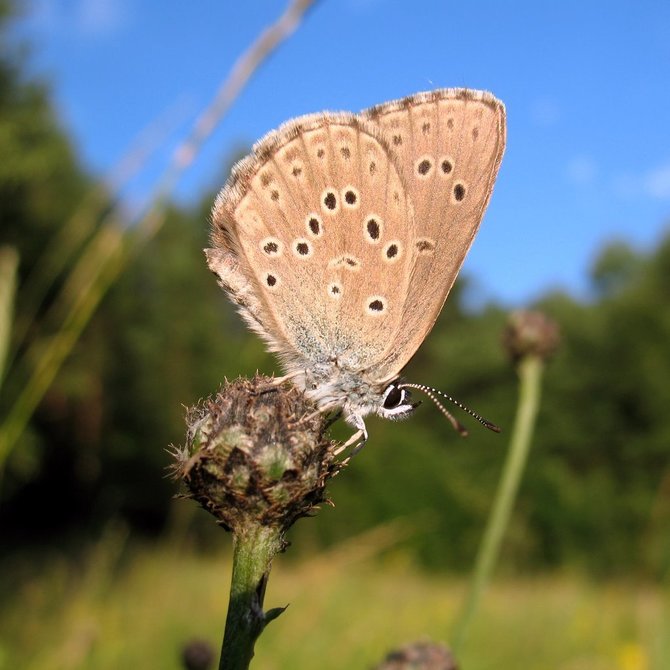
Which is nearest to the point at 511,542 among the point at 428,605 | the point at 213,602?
the point at 428,605

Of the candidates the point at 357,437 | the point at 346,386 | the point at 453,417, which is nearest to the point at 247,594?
the point at 357,437

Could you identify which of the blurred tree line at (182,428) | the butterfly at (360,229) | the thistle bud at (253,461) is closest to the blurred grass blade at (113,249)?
the butterfly at (360,229)

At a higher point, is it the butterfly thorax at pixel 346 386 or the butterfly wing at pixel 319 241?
the butterfly wing at pixel 319 241

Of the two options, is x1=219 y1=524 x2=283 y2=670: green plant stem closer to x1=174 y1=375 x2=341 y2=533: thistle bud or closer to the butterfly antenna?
x1=174 y1=375 x2=341 y2=533: thistle bud

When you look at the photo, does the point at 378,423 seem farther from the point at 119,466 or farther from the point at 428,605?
the point at 428,605

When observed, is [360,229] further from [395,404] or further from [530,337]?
[530,337]

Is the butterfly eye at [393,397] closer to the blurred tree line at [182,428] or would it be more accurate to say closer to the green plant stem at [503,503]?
the green plant stem at [503,503]
